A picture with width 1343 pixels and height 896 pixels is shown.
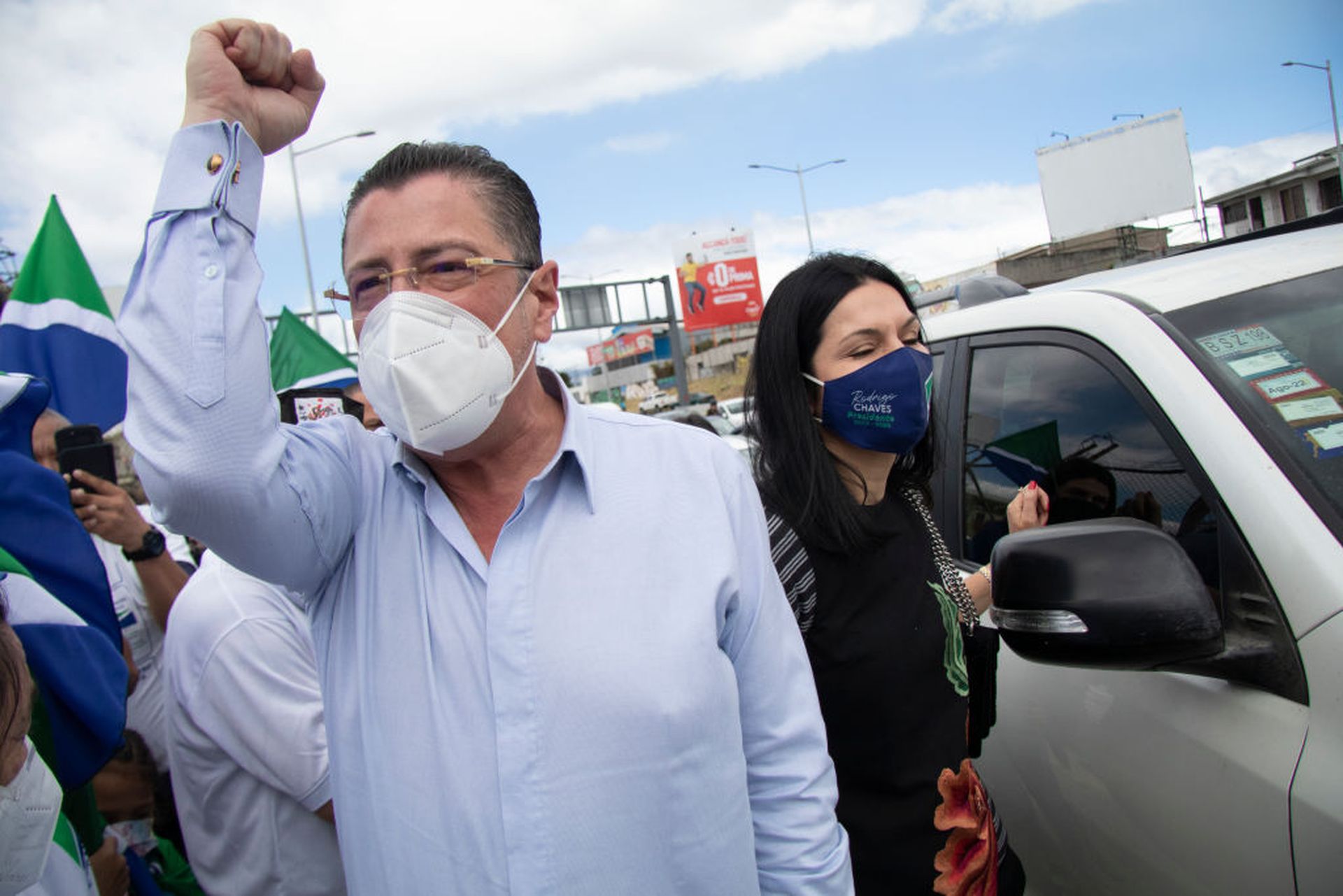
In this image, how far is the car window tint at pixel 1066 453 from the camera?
1.63 metres

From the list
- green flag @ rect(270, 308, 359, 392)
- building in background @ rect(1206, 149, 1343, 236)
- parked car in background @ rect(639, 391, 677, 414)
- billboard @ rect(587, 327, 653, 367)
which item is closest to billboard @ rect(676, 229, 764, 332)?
parked car in background @ rect(639, 391, 677, 414)

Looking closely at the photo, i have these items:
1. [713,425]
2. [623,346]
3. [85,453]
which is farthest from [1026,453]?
[623,346]

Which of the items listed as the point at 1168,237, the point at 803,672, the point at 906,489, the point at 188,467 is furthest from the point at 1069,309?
the point at 1168,237

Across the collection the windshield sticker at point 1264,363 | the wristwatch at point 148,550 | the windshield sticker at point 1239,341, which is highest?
the windshield sticker at point 1239,341

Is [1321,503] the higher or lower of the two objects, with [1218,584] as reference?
higher

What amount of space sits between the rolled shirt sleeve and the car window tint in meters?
1.57

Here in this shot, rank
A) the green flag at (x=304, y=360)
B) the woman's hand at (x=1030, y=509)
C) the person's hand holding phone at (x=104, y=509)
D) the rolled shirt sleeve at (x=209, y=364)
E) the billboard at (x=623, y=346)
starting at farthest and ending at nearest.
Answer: the billboard at (x=623, y=346) → the green flag at (x=304, y=360) → the person's hand holding phone at (x=104, y=509) → the woman's hand at (x=1030, y=509) → the rolled shirt sleeve at (x=209, y=364)

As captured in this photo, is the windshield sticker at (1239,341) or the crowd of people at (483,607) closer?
the crowd of people at (483,607)

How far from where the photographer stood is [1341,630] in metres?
1.26

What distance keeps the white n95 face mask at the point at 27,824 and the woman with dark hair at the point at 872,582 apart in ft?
4.35

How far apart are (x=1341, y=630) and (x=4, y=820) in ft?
6.78

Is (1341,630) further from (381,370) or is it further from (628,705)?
(381,370)

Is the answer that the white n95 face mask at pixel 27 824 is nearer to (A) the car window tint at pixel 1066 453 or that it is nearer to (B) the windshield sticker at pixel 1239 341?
(A) the car window tint at pixel 1066 453

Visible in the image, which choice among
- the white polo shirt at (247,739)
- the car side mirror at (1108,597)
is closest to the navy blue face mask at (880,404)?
the car side mirror at (1108,597)
